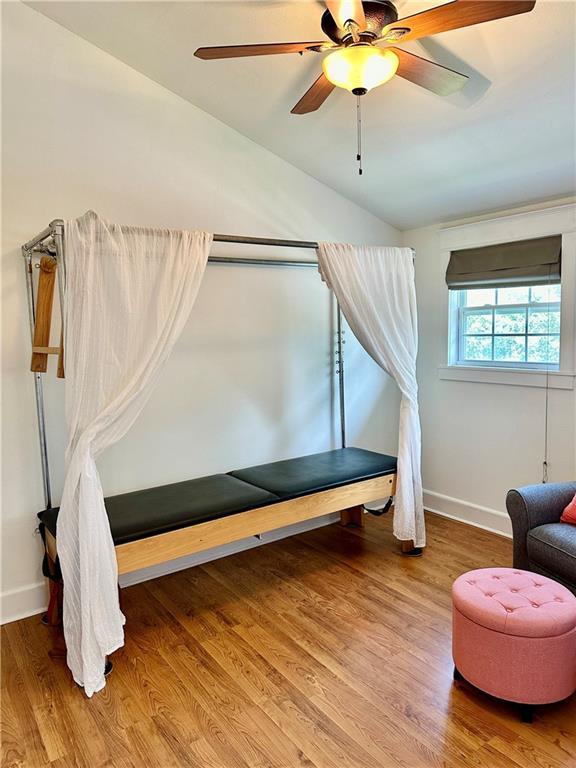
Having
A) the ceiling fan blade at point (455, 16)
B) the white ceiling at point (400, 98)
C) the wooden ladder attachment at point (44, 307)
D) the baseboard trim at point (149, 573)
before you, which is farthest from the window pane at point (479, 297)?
the wooden ladder attachment at point (44, 307)

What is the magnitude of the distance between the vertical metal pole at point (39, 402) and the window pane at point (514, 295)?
296 centimetres

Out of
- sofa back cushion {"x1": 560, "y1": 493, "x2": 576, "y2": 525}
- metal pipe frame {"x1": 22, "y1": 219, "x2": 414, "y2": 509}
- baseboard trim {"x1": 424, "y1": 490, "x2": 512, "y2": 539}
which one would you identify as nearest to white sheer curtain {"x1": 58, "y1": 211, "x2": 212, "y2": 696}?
metal pipe frame {"x1": 22, "y1": 219, "x2": 414, "y2": 509}

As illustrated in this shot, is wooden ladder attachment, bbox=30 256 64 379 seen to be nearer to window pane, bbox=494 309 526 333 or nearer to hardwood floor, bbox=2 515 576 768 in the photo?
hardwood floor, bbox=2 515 576 768

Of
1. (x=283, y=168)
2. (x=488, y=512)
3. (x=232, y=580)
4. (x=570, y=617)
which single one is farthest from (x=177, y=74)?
(x=488, y=512)

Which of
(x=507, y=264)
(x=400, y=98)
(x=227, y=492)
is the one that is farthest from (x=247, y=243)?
(x=507, y=264)

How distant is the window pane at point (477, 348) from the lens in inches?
149

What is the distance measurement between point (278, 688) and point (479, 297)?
9.49ft

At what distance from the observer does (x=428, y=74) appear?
1862mm

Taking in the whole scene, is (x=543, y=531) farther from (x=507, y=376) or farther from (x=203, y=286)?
(x=203, y=286)

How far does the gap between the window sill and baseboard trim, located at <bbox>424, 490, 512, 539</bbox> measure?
915 mm

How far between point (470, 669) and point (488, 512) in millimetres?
1845

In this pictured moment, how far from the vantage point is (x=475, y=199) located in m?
3.48

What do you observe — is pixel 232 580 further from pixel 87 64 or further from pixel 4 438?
pixel 87 64

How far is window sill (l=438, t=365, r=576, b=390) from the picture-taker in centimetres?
327
